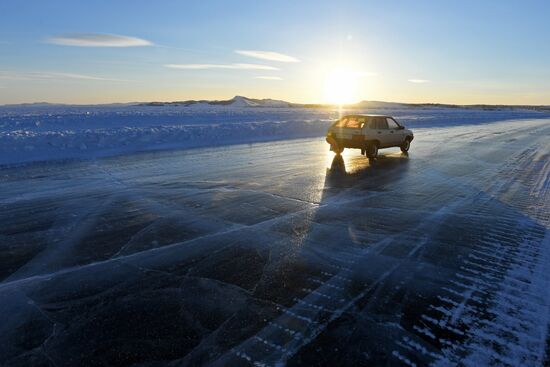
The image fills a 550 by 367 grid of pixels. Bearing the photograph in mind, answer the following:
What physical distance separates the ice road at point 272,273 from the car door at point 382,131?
17.8 feet

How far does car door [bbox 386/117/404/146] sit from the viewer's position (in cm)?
1548

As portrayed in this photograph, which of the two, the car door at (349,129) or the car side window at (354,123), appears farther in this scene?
the car side window at (354,123)

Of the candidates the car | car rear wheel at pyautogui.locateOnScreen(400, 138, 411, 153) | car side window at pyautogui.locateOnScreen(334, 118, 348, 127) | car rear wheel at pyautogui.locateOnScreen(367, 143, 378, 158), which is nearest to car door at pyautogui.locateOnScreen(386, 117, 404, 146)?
the car

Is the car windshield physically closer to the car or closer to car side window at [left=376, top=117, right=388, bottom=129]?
the car

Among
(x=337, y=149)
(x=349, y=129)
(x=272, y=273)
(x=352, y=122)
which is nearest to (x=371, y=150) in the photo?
(x=349, y=129)

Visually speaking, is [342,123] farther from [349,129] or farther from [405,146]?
[405,146]

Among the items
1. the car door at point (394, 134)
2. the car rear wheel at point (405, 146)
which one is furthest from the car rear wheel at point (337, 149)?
the car rear wheel at point (405, 146)

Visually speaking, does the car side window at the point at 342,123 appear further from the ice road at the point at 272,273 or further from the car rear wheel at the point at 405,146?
the ice road at the point at 272,273

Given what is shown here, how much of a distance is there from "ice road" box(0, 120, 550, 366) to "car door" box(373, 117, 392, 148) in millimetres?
5429

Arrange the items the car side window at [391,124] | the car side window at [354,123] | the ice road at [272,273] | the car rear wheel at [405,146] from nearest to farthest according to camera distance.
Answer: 1. the ice road at [272,273]
2. the car side window at [354,123]
3. the car side window at [391,124]
4. the car rear wheel at [405,146]

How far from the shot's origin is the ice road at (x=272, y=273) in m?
3.31

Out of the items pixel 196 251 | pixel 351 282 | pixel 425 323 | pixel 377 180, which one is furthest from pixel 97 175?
pixel 425 323

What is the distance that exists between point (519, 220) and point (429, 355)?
475 cm

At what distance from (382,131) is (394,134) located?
0.94 metres
